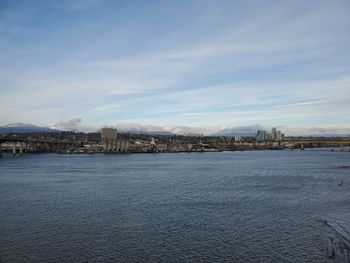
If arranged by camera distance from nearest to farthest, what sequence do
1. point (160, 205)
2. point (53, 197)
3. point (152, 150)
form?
point (160, 205) → point (53, 197) → point (152, 150)

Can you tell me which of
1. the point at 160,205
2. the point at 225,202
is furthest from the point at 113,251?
the point at 225,202

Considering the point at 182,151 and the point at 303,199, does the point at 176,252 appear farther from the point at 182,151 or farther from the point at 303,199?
the point at 182,151

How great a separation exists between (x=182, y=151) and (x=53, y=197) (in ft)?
385

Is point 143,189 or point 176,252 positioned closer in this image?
point 176,252

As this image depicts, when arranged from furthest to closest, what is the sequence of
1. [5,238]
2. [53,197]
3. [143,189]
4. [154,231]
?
1. [143,189]
2. [53,197]
3. [154,231]
4. [5,238]

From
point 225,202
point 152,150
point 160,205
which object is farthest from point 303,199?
point 152,150

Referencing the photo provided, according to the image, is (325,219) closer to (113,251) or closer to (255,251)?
(255,251)

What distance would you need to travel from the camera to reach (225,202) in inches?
1005

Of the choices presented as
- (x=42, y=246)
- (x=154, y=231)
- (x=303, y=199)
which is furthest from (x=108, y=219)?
(x=303, y=199)

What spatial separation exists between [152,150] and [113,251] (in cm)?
12363

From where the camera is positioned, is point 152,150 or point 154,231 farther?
point 152,150

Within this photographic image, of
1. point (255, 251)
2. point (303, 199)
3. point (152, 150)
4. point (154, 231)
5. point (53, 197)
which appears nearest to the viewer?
point (255, 251)

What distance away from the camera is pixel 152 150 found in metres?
139

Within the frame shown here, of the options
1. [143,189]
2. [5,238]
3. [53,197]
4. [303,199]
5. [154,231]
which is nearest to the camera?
[5,238]
